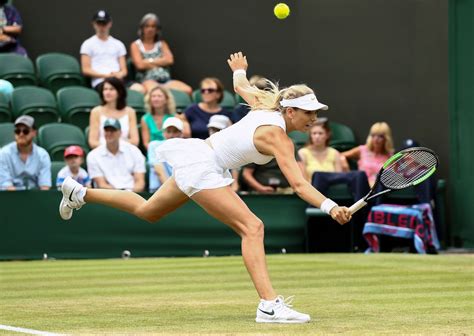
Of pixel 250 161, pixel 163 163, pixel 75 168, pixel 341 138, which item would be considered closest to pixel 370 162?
pixel 341 138

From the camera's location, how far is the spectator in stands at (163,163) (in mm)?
13984

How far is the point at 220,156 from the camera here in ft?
24.1

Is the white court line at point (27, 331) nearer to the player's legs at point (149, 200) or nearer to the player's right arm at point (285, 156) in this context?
the player's legs at point (149, 200)

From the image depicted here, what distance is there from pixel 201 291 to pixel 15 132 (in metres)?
5.12

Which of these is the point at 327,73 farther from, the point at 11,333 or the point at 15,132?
the point at 11,333

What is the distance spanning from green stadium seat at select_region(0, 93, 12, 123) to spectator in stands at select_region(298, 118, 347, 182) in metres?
3.83

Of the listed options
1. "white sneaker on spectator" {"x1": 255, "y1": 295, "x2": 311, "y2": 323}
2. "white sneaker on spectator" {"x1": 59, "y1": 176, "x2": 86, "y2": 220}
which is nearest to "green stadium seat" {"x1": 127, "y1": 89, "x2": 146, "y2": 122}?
"white sneaker on spectator" {"x1": 59, "y1": 176, "x2": 86, "y2": 220}

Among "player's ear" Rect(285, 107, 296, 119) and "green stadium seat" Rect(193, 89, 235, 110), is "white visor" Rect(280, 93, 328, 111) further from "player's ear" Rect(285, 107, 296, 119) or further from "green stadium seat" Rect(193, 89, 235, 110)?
"green stadium seat" Rect(193, 89, 235, 110)

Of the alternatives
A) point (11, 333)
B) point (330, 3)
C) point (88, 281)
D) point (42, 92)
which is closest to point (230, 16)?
point (330, 3)

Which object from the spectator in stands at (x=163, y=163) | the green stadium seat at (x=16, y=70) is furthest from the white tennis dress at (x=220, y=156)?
the green stadium seat at (x=16, y=70)

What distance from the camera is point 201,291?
9.44 metres

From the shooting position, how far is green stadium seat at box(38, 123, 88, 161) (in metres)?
14.8

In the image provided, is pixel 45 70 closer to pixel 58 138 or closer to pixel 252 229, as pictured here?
pixel 58 138

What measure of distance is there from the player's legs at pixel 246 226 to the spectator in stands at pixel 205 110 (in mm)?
7702
